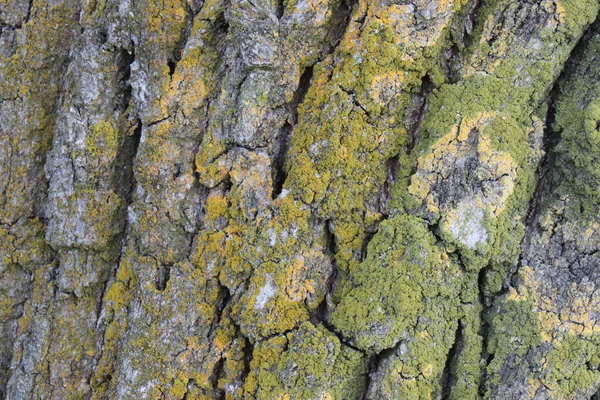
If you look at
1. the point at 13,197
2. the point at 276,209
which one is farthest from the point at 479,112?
the point at 13,197

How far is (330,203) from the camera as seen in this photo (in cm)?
253

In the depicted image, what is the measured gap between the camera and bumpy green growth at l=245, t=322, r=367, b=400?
2.44 metres

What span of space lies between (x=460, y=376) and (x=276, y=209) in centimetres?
114

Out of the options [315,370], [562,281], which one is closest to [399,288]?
[315,370]

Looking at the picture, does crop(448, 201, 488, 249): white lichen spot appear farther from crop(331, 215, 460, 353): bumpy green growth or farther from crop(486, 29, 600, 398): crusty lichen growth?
crop(486, 29, 600, 398): crusty lichen growth

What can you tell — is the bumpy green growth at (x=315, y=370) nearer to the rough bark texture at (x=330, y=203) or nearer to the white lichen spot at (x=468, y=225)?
the rough bark texture at (x=330, y=203)

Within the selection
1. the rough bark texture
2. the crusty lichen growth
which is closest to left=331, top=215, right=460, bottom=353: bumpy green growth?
the rough bark texture

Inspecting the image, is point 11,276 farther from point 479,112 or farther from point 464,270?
point 479,112

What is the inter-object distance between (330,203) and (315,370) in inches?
30.2

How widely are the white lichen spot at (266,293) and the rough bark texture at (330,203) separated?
0.01m

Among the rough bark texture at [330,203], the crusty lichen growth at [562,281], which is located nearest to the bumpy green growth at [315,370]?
the rough bark texture at [330,203]

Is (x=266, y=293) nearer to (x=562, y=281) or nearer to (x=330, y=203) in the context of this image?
(x=330, y=203)

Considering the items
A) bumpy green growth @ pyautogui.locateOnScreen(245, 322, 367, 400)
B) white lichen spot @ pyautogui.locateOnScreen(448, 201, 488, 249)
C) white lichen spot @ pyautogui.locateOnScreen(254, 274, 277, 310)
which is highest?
white lichen spot @ pyautogui.locateOnScreen(448, 201, 488, 249)

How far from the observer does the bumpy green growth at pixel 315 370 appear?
96.1 inches
